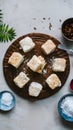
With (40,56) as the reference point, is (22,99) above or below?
below

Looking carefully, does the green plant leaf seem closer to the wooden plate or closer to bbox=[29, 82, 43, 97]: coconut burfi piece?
the wooden plate

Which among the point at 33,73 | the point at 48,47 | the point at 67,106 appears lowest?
the point at 67,106

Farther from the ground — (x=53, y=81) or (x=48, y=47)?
(x=48, y=47)

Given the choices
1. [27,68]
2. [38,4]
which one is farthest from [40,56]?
[38,4]

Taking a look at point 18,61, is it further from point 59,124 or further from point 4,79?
point 59,124

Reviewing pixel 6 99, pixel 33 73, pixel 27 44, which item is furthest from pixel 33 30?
pixel 6 99

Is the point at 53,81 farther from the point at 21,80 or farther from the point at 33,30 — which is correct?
Result: the point at 33,30
